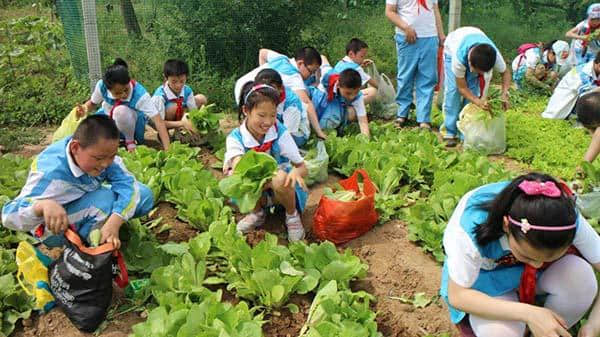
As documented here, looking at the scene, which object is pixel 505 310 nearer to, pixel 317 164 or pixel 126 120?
pixel 317 164

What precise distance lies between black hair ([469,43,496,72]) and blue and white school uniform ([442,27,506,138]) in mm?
90

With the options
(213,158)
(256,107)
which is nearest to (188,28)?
(213,158)

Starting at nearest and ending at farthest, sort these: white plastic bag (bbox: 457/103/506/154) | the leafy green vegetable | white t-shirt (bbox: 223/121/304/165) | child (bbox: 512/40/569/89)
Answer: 1. the leafy green vegetable
2. white t-shirt (bbox: 223/121/304/165)
3. white plastic bag (bbox: 457/103/506/154)
4. child (bbox: 512/40/569/89)

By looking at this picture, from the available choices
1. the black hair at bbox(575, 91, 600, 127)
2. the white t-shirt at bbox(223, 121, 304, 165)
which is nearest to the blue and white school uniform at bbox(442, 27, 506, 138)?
the black hair at bbox(575, 91, 600, 127)

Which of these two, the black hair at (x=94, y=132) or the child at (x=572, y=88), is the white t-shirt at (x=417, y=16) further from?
the black hair at (x=94, y=132)

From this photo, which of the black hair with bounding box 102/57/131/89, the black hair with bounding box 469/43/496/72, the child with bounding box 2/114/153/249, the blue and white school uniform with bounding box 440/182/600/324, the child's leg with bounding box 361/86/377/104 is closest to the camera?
the blue and white school uniform with bounding box 440/182/600/324

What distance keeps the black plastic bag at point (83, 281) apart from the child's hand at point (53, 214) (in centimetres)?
5

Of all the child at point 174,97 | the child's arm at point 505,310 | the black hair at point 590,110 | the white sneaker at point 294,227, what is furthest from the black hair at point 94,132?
the black hair at point 590,110

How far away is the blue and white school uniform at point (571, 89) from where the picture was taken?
6328mm

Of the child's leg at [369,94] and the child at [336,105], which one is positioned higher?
the child at [336,105]

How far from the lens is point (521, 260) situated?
230cm

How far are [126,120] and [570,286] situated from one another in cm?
396

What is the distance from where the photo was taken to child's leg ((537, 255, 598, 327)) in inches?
96.9

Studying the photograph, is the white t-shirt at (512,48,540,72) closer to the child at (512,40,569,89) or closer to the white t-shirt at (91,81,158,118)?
the child at (512,40,569,89)
